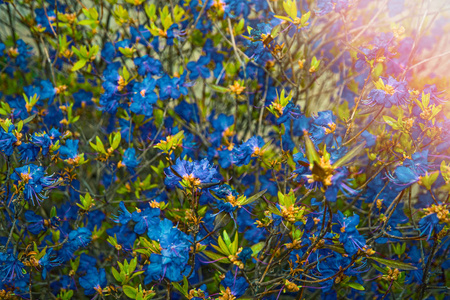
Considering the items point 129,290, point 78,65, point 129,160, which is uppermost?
point 78,65

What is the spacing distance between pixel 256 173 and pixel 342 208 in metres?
0.51

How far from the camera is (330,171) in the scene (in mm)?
1049

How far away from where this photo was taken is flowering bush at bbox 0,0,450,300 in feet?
4.35

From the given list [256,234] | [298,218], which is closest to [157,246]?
[298,218]

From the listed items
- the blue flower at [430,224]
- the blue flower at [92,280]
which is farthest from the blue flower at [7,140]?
the blue flower at [430,224]

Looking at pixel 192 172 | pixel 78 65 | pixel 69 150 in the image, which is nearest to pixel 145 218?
pixel 192 172

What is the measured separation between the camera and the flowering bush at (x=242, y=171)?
4.35ft

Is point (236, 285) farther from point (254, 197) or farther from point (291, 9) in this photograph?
point (291, 9)

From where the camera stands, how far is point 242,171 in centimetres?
212

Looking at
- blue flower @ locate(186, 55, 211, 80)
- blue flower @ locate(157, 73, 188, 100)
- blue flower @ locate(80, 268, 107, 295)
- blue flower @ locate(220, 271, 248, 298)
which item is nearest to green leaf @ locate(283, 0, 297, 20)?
blue flower @ locate(157, 73, 188, 100)

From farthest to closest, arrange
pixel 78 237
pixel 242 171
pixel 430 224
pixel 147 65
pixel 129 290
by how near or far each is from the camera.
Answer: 1. pixel 242 171
2. pixel 147 65
3. pixel 78 237
4. pixel 129 290
5. pixel 430 224

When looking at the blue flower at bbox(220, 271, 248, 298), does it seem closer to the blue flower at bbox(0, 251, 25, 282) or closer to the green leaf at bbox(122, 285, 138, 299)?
the green leaf at bbox(122, 285, 138, 299)

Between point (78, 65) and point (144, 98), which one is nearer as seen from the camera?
point (144, 98)

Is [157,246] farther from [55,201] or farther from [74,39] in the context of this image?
[55,201]
